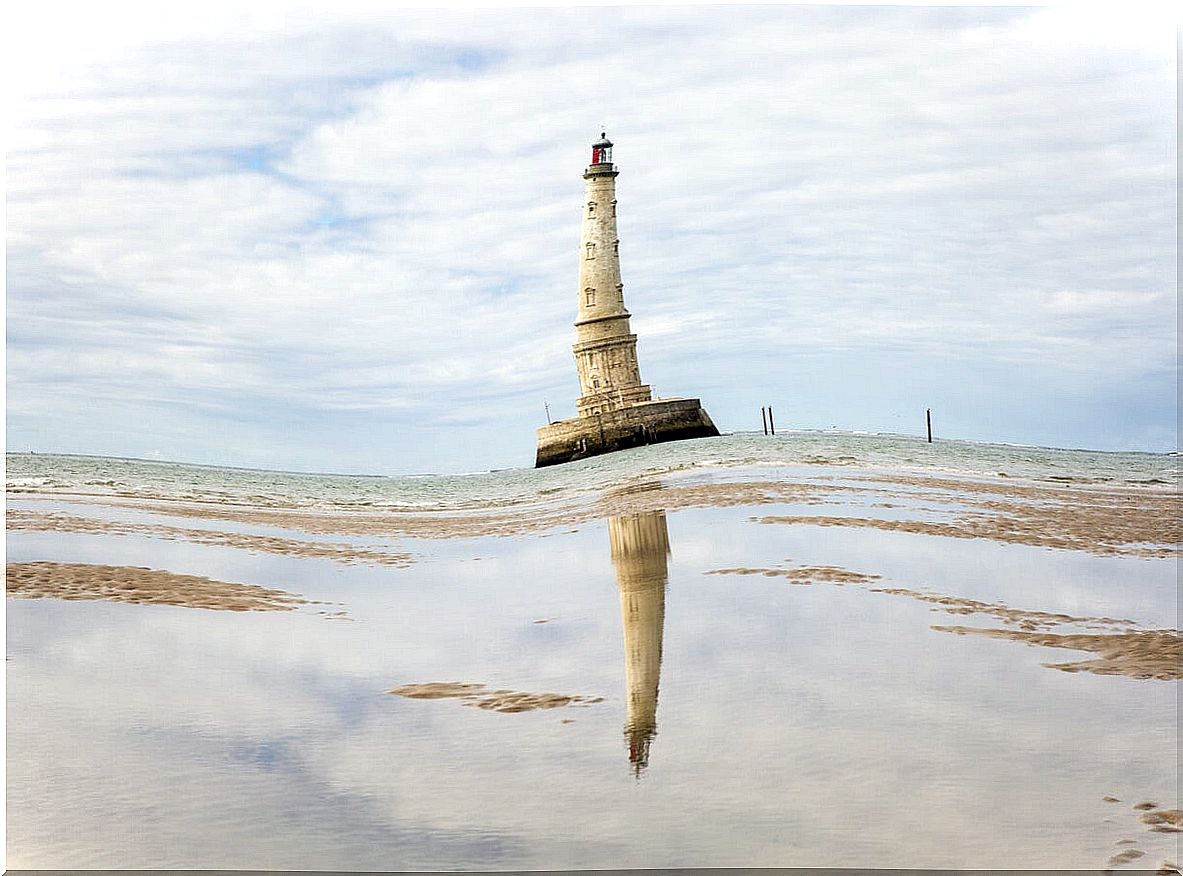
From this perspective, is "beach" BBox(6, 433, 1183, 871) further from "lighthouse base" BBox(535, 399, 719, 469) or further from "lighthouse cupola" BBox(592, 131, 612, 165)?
"lighthouse cupola" BBox(592, 131, 612, 165)

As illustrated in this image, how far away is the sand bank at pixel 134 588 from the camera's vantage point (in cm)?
966

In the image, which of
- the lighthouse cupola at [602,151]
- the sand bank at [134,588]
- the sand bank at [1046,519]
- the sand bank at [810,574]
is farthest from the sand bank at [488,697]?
the lighthouse cupola at [602,151]

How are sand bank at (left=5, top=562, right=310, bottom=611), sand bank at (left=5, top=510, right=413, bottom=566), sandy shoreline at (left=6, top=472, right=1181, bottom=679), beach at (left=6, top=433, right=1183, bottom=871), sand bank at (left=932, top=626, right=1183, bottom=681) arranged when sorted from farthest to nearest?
1. sand bank at (left=5, top=510, right=413, bottom=566)
2. sand bank at (left=5, top=562, right=310, bottom=611)
3. sandy shoreline at (left=6, top=472, right=1181, bottom=679)
4. sand bank at (left=932, top=626, right=1183, bottom=681)
5. beach at (left=6, top=433, right=1183, bottom=871)

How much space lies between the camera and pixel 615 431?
1426 inches

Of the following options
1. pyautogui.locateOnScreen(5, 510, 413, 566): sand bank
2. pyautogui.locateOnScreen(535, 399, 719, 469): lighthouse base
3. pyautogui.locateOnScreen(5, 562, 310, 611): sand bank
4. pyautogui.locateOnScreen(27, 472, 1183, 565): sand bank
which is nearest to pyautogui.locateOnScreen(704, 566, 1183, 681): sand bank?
pyautogui.locateOnScreen(27, 472, 1183, 565): sand bank

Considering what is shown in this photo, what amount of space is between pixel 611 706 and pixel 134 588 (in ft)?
19.8

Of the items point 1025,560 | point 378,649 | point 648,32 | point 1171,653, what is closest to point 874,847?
point 1171,653

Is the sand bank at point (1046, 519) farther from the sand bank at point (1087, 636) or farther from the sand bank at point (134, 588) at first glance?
the sand bank at point (134, 588)

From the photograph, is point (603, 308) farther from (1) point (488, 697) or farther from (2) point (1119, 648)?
(1) point (488, 697)

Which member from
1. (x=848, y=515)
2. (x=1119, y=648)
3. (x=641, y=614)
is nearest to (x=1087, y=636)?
(x=1119, y=648)

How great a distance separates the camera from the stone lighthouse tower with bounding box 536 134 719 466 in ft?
119

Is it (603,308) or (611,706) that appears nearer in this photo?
(611,706)

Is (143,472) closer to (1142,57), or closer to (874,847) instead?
(1142,57)

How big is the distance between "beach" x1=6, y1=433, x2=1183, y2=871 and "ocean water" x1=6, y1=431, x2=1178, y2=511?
656 inches
